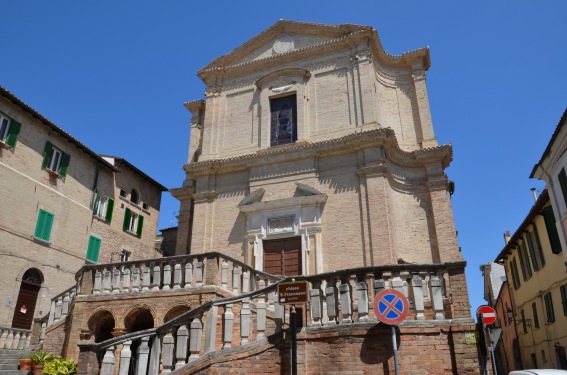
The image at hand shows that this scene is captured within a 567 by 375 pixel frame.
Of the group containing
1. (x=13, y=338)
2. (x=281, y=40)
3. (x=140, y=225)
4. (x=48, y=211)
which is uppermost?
(x=281, y=40)

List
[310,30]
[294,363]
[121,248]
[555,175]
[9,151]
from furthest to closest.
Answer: [121,248] → [310,30] → [9,151] → [555,175] → [294,363]

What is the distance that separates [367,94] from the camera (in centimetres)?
1831

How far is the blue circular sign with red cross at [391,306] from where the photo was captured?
658 centimetres

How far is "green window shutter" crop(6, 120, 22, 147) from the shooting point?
18.5 metres

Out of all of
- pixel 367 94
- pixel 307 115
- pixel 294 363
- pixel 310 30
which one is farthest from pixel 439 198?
pixel 294 363

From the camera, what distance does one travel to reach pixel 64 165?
21.3m

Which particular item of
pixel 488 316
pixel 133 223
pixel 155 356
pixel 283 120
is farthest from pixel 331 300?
pixel 133 223

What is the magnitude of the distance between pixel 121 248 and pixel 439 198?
16.7 metres

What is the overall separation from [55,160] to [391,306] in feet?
63.0

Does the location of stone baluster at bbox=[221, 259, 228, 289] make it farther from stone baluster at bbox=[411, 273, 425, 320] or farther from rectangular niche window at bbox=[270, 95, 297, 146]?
rectangular niche window at bbox=[270, 95, 297, 146]

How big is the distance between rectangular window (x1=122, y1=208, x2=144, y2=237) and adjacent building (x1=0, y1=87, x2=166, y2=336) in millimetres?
57

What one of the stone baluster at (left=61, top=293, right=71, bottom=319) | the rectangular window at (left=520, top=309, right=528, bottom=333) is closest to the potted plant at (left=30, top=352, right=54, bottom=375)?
the stone baluster at (left=61, top=293, right=71, bottom=319)

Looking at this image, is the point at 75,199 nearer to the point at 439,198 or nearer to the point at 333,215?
the point at 333,215

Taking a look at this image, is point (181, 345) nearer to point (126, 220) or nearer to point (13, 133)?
point (13, 133)
